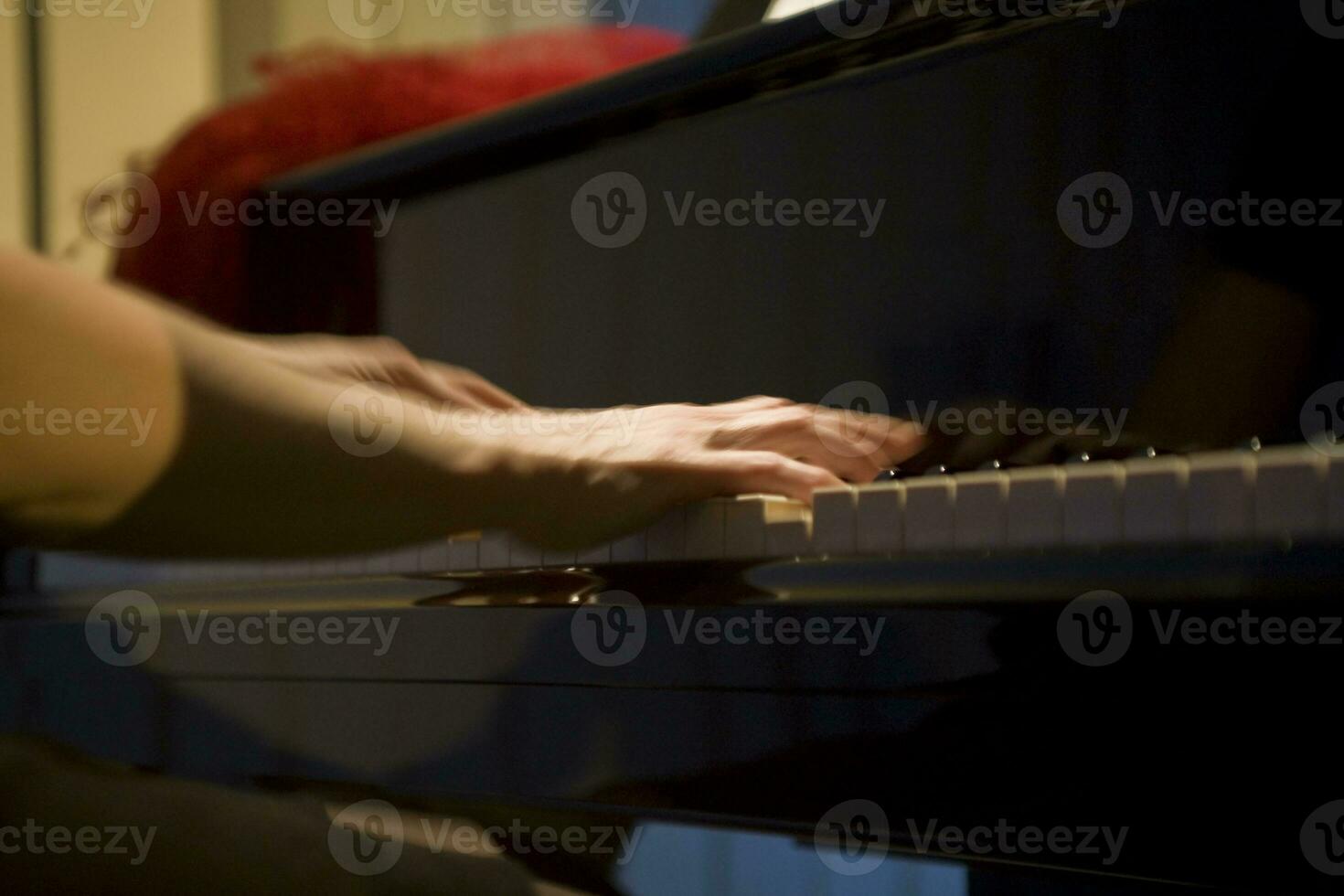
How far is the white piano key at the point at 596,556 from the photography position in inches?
28.9

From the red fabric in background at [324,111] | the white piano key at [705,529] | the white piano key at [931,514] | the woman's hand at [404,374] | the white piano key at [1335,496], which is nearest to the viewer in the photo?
the white piano key at [1335,496]

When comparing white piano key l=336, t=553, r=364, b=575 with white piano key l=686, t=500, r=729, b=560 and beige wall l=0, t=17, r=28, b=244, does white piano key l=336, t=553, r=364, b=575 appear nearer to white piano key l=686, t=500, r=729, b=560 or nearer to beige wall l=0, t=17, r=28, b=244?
white piano key l=686, t=500, r=729, b=560

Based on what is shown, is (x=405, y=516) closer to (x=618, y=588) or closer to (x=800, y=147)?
(x=618, y=588)

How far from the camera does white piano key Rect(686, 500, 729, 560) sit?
691 millimetres

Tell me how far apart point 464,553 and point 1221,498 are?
473 millimetres

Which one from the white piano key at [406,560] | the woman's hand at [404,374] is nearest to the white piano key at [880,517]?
the white piano key at [406,560]

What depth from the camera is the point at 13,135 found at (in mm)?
2094

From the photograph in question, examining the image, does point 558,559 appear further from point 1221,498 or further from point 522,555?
point 1221,498

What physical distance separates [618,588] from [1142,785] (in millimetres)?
309

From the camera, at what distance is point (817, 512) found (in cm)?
64

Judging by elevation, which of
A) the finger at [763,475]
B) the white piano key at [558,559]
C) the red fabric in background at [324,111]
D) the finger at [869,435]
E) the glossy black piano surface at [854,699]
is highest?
the red fabric in background at [324,111]

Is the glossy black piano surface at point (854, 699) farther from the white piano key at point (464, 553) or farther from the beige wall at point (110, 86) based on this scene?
the beige wall at point (110, 86)

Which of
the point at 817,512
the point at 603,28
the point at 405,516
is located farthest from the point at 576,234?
the point at 603,28

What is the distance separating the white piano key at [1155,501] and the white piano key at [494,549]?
0.39 m
